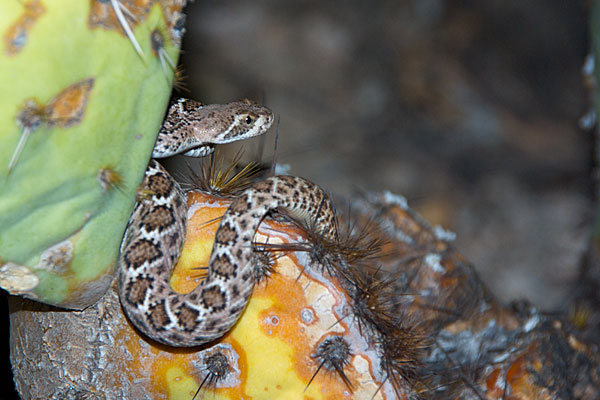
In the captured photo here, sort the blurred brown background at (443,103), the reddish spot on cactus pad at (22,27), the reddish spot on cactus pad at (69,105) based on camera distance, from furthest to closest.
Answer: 1. the blurred brown background at (443,103)
2. the reddish spot on cactus pad at (69,105)
3. the reddish spot on cactus pad at (22,27)

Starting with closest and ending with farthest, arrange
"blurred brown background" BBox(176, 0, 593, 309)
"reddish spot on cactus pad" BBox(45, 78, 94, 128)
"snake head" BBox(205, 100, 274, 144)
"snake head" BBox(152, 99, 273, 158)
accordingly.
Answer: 1. "reddish spot on cactus pad" BBox(45, 78, 94, 128)
2. "snake head" BBox(152, 99, 273, 158)
3. "snake head" BBox(205, 100, 274, 144)
4. "blurred brown background" BBox(176, 0, 593, 309)

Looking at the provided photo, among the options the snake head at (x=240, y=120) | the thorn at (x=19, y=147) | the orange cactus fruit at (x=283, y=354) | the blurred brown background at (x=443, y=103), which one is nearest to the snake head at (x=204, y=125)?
the snake head at (x=240, y=120)

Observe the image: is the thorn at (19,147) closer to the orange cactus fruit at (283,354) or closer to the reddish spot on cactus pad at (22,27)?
the reddish spot on cactus pad at (22,27)

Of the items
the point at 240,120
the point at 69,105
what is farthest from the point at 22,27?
the point at 240,120

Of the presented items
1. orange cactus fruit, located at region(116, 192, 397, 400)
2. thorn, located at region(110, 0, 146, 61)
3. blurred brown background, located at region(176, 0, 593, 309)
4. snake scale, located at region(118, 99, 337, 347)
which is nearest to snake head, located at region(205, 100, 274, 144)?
snake scale, located at region(118, 99, 337, 347)

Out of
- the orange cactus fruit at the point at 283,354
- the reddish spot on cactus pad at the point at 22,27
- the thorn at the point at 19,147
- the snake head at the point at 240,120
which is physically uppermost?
the reddish spot on cactus pad at the point at 22,27

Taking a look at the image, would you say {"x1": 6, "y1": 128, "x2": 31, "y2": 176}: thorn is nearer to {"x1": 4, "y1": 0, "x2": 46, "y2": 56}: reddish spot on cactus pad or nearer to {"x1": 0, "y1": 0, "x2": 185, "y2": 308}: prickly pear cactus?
{"x1": 0, "y1": 0, "x2": 185, "y2": 308}: prickly pear cactus

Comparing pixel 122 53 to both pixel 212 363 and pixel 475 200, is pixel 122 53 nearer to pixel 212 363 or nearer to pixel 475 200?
pixel 212 363

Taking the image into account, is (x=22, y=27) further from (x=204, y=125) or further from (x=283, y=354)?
(x=283, y=354)
